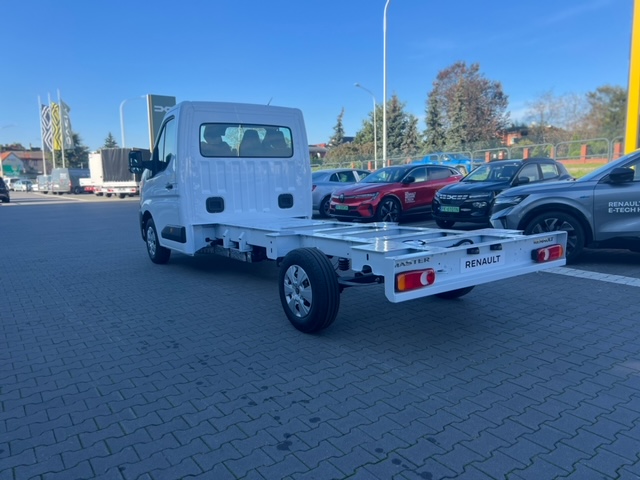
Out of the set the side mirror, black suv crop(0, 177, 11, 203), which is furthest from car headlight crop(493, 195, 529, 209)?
black suv crop(0, 177, 11, 203)

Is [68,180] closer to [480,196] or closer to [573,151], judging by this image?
[573,151]

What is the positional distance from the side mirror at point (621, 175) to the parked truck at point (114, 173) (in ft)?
102

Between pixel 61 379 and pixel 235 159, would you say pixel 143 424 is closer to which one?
pixel 61 379

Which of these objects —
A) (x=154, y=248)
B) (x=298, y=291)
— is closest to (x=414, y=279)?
(x=298, y=291)

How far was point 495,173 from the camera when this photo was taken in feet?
38.0

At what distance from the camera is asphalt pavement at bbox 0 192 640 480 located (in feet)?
8.59

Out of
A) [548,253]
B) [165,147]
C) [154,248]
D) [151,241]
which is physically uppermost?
[165,147]

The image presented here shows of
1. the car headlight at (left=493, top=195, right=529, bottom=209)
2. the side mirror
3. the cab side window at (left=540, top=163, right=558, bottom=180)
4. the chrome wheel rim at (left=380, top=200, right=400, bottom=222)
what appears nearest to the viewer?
Result: the side mirror

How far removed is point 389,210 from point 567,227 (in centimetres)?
574

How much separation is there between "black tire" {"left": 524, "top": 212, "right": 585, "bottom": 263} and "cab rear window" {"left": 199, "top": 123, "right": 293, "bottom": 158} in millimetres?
3907

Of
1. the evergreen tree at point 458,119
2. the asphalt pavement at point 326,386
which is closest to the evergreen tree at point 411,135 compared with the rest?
the evergreen tree at point 458,119

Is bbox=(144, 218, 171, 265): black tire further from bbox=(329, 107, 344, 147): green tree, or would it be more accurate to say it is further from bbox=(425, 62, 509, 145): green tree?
bbox=(329, 107, 344, 147): green tree

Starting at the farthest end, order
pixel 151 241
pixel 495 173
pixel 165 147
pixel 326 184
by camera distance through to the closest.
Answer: pixel 326 184 < pixel 495 173 < pixel 151 241 < pixel 165 147

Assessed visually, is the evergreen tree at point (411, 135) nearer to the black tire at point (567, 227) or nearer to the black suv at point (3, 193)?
the black suv at point (3, 193)
